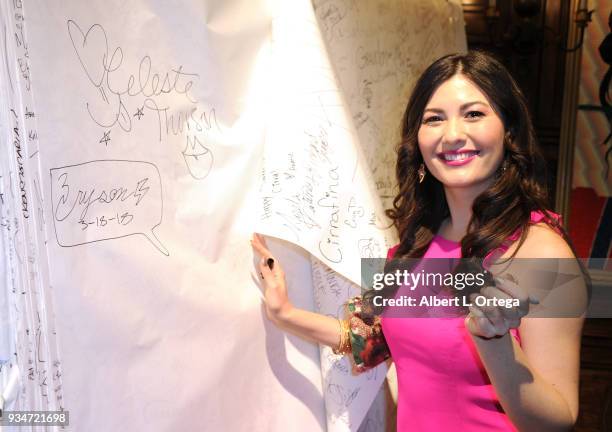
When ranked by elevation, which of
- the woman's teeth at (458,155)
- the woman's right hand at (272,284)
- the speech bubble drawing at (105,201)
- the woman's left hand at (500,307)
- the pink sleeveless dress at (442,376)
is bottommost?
the pink sleeveless dress at (442,376)

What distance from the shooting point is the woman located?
0.92 meters

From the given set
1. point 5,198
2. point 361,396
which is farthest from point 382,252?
point 5,198

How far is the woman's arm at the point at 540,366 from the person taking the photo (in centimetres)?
80

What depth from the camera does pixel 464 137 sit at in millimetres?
1072

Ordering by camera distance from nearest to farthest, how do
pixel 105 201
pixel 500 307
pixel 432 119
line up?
pixel 500 307 < pixel 105 201 < pixel 432 119

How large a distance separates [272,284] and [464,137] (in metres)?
0.48

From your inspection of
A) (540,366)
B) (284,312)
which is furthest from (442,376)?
(284,312)

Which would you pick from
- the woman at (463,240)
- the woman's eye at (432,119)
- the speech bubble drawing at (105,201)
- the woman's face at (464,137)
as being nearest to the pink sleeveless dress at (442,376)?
the woman at (463,240)

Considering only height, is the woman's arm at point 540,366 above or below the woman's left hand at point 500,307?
below

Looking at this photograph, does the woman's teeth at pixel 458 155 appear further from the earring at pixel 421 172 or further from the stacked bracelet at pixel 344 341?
the stacked bracelet at pixel 344 341

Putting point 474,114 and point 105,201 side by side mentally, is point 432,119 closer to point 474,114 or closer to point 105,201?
point 474,114

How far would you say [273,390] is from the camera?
132cm

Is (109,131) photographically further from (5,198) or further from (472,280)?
(472,280)

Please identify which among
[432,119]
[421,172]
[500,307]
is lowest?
[500,307]
